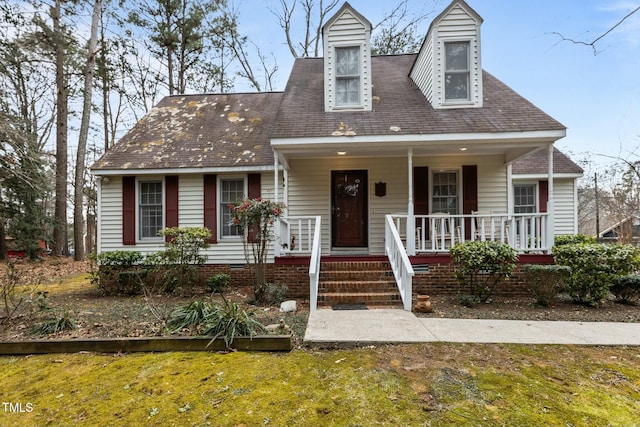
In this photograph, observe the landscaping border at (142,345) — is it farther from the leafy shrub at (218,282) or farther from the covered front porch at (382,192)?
the covered front porch at (382,192)

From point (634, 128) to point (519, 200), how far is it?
24.4 ft

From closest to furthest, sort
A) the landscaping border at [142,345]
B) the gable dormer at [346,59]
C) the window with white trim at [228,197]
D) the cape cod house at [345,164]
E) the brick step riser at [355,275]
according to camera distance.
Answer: the landscaping border at [142,345] → the brick step riser at [355,275] → the cape cod house at [345,164] → the gable dormer at [346,59] → the window with white trim at [228,197]

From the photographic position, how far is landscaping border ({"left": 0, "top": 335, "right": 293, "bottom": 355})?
3713 mm

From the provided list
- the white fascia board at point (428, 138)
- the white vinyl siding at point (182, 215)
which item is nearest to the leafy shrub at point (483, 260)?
the white fascia board at point (428, 138)

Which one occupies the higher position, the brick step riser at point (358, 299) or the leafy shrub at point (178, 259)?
the leafy shrub at point (178, 259)

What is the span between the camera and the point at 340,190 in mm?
8641

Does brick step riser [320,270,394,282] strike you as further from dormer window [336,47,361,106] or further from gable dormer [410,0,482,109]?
gable dormer [410,0,482,109]

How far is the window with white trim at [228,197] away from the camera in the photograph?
8.46 metres

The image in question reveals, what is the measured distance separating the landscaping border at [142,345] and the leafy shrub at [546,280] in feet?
15.2

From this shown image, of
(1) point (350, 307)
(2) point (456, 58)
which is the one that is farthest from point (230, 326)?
(2) point (456, 58)

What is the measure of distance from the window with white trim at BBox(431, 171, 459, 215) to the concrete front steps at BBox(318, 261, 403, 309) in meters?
2.91

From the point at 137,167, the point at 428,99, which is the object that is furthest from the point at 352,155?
A: the point at 137,167

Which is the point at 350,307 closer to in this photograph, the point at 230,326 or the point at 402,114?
the point at 230,326

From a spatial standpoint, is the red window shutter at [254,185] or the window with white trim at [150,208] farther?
the window with white trim at [150,208]
